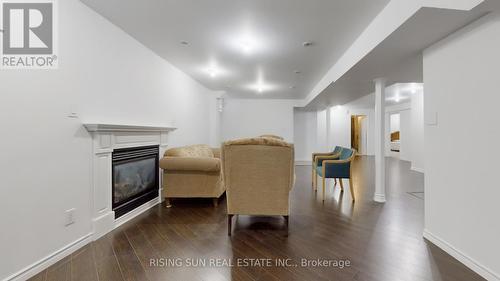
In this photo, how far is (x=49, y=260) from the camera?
168 cm

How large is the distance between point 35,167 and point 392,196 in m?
4.87

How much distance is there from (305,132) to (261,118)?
2.15 m

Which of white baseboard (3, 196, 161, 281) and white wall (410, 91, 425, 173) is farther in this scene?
white wall (410, 91, 425, 173)

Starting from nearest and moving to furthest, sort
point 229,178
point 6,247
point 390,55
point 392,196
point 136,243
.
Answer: point 6,247
point 136,243
point 229,178
point 390,55
point 392,196

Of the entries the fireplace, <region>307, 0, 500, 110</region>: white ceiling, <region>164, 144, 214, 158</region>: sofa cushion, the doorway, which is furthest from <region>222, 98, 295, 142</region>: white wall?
the doorway

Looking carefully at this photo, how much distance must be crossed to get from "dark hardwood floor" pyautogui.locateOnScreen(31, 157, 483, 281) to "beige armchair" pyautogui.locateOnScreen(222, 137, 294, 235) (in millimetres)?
Answer: 339

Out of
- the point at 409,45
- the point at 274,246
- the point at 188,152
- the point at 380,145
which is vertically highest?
the point at 409,45

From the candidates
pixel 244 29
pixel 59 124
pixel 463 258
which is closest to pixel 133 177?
pixel 59 124

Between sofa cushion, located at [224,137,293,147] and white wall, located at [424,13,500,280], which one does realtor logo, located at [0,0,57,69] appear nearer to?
sofa cushion, located at [224,137,293,147]

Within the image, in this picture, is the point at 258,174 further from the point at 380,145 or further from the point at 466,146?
the point at 380,145

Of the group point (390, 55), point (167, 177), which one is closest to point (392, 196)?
point (390, 55)

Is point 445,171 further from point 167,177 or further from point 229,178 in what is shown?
A: point 167,177

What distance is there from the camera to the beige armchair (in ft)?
6.88

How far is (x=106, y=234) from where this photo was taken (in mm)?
2227
